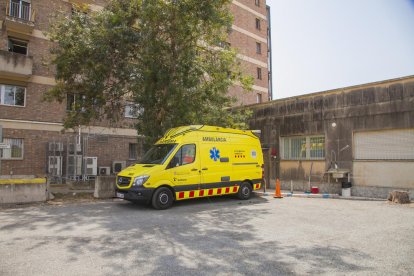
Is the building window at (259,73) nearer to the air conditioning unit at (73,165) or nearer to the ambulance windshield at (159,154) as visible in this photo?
the air conditioning unit at (73,165)

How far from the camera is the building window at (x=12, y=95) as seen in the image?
19.2 meters

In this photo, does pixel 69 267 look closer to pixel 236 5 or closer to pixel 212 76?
pixel 212 76

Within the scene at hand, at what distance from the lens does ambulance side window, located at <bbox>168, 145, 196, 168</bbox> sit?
10070 millimetres

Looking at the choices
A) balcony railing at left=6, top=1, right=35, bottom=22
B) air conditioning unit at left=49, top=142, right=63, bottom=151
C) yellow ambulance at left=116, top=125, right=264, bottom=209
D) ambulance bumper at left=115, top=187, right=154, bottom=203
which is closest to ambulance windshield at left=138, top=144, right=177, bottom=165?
yellow ambulance at left=116, top=125, right=264, bottom=209

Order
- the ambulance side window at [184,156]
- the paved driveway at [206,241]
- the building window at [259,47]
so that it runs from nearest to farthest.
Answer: the paved driveway at [206,241] < the ambulance side window at [184,156] < the building window at [259,47]

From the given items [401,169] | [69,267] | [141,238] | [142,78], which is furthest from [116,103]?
[401,169]

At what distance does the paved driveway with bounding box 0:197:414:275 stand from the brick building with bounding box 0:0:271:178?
10.5 meters

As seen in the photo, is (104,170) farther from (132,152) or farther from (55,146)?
(55,146)

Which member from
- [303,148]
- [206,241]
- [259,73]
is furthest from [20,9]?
[259,73]

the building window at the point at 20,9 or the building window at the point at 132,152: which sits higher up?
the building window at the point at 20,9

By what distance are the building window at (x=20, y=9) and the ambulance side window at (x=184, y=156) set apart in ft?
54.4

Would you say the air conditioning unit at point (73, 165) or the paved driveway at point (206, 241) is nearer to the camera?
the paved driveway at point (206, 241)

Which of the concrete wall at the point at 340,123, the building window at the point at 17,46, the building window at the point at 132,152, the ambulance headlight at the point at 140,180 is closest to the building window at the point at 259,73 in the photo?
the building window at the point at 132,152

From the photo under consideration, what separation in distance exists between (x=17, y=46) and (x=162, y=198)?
17053 millimetres
